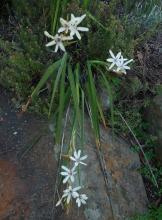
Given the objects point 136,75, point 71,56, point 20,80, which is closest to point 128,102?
point 136,75

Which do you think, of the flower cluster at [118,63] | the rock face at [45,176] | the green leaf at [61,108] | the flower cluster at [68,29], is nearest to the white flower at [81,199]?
the rock face at [45,176]

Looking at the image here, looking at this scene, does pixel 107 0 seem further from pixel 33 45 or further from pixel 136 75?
pixel 33 45

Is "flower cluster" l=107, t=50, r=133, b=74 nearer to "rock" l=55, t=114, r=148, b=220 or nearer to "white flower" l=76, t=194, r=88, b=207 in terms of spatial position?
"rock" l=55, t=114, r=148, b=220

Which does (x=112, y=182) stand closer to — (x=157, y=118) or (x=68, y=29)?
(x=157, y=118)

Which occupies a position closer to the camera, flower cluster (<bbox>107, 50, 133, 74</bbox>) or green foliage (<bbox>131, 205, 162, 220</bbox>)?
flower cluster (<bbox>107, 50, 133, 74</bbox>)

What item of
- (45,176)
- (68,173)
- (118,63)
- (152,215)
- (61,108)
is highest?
(118,63)

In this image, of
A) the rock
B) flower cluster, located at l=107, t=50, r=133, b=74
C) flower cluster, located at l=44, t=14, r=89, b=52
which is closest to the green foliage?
the rock

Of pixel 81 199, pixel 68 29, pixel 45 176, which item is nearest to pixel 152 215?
pixel 81 199
